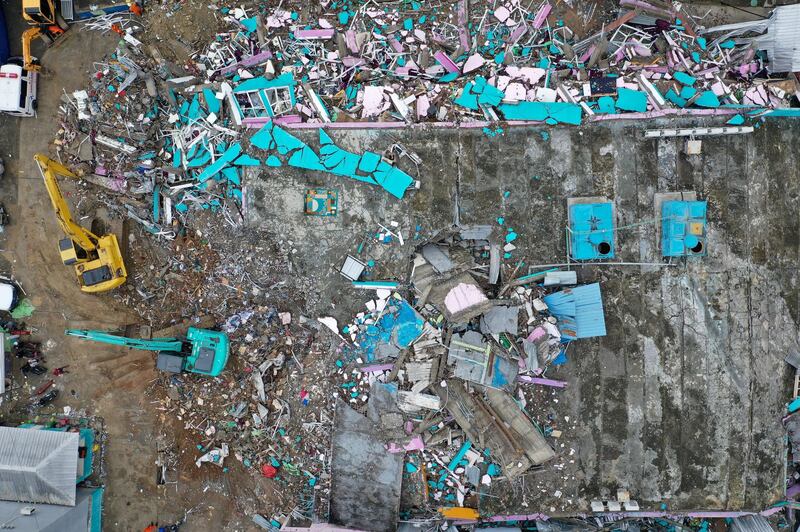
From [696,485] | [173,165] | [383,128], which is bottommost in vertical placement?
[696,485]

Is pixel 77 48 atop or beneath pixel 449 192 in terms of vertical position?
atop

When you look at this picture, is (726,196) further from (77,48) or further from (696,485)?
(77,48)

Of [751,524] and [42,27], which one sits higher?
[42,27]

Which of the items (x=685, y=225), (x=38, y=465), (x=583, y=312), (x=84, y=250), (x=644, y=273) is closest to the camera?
(x=685, y=225)

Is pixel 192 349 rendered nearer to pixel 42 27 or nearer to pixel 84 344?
pixel 84 344

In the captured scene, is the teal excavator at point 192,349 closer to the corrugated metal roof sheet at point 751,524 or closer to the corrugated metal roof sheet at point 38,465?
the corrugated metal roof sheet at point 38,465

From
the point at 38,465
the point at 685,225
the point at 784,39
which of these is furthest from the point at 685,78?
the point at 38,465

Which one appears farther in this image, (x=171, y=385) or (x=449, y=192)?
(x=171, y=385)

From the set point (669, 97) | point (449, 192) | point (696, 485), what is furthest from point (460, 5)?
point (696, 485)
